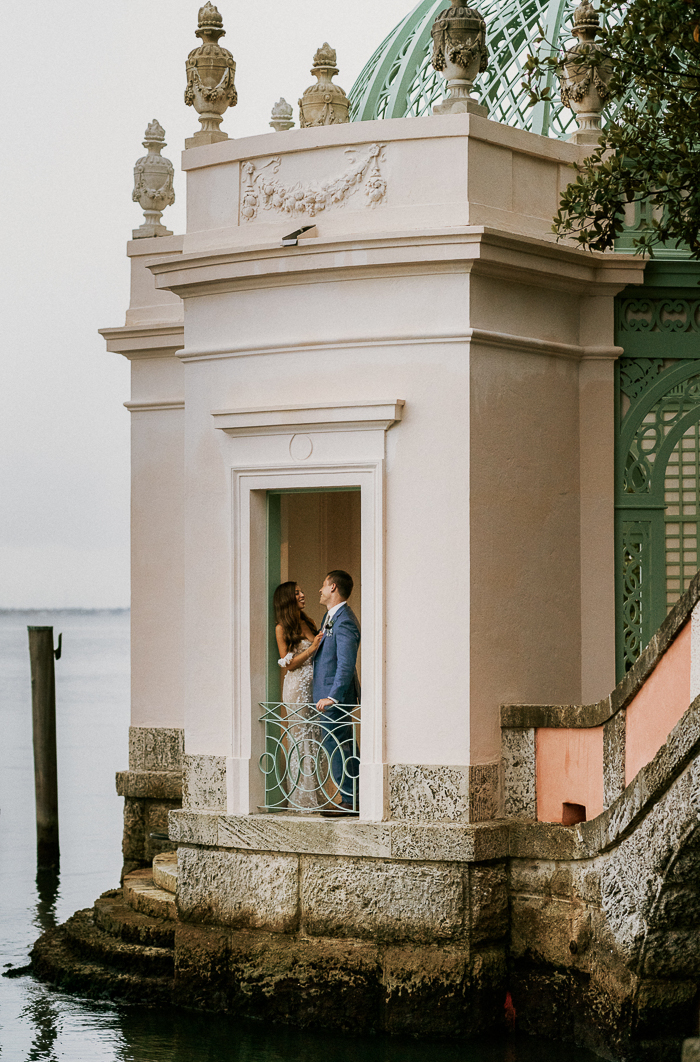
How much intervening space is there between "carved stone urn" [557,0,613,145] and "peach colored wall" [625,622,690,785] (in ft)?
12.2

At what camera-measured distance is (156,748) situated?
1425 cm

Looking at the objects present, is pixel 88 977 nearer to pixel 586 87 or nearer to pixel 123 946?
pixel 123 946

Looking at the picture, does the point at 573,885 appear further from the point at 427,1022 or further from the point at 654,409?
the point at 654,409

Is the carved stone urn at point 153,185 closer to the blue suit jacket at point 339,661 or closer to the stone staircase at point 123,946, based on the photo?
the blue suit jacket at point 339,661

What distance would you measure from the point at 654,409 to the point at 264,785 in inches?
146

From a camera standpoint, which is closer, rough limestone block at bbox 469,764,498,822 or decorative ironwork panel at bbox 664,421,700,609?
rough limestone block at bbox 469,764,498,822

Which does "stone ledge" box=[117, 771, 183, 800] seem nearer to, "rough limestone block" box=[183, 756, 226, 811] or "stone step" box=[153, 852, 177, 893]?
"stone step" box=[153, 852, 177, 893]

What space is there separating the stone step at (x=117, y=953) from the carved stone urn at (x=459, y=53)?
230 inches

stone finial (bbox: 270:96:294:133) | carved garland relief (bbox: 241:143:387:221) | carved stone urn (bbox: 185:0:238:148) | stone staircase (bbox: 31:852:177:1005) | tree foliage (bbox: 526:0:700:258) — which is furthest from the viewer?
stone finial (bbox: 270:96:294:133)

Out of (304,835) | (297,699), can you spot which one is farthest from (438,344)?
(304,835)

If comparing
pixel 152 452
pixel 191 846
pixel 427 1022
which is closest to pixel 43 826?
pixel 152 452

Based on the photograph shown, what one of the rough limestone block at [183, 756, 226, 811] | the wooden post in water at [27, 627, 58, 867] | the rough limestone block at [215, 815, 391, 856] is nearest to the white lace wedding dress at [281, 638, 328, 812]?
the rough limestone block at [215, 815, 391, 856]

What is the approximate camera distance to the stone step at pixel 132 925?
10.8 m

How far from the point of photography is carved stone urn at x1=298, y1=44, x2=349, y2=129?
37.6 ft
